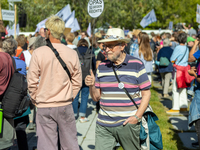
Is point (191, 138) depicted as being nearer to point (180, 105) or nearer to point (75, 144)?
point (180, 105)

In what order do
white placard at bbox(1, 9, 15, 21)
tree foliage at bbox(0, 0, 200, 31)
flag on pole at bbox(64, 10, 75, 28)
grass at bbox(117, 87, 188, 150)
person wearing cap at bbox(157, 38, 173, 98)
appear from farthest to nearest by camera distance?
tree foliage at bbox(0, 0, 200, 31) → white placard at bbox(1, 9, 15, 21) → flag on pole at bbox(64, 10, 75, 28) → person wearing cap at bbox(157, 38, 173, 98) → grass at bbox(117, 87, 188, 150)

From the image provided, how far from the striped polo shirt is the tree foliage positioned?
30731 millimetres

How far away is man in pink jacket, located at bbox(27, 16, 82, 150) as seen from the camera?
3355 millimetres

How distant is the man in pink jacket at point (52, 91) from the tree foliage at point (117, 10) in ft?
99.4

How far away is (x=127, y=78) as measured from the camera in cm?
307

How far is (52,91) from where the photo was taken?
3.34 meters

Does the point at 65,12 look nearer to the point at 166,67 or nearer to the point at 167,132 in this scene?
the point at 166,67

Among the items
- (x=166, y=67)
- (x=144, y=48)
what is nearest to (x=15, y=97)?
(x=144, y=48)

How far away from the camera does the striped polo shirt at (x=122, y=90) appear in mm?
3064

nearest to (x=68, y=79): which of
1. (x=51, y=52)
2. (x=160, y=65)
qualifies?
(x=51, y=52)

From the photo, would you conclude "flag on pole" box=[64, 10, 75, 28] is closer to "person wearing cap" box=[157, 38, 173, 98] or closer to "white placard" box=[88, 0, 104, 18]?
"person wearing cap" box=[157, 38, 173, 98]

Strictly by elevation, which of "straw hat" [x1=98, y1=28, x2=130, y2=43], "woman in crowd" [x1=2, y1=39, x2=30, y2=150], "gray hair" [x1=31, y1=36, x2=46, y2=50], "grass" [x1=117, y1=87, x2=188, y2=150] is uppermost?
"straw hat" [x1=98, y1=28, x2=130, y2=43]

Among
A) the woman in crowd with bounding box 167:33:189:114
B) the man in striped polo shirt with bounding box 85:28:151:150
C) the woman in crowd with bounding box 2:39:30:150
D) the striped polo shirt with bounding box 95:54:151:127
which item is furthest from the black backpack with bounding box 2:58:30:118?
the woman in crowd with bounding box 167:33:189:114

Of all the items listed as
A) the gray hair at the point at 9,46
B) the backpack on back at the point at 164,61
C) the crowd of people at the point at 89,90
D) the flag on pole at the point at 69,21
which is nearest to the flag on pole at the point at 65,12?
the flag on pole at the point at 69,21
